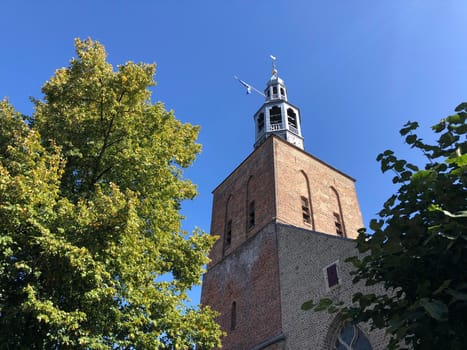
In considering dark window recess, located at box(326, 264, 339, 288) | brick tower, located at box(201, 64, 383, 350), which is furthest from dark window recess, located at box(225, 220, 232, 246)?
dark window recess, located at box(326, 264, 339, 288)

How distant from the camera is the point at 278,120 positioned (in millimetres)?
Result: 23203

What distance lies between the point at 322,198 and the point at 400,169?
1564 centimetres

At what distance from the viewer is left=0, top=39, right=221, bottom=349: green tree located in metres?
5.31

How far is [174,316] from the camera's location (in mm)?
6359

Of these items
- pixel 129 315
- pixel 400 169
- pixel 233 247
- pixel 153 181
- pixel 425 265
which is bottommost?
pixel 425 265

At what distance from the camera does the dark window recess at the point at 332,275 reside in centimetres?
1123

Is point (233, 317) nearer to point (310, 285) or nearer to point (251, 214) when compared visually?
point (310, 285)

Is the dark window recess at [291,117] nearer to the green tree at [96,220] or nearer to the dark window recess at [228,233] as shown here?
the dark window recess at [228,233]

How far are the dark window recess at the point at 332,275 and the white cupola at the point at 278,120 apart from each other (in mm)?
11074

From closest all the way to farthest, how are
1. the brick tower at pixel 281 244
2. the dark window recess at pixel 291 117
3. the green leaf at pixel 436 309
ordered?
the green leaf at pixel 436 309 → the brick tower at pixel 281 244 → the dark window recess at pixel 291 117

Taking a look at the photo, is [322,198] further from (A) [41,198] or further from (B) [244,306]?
(A) [41,198]

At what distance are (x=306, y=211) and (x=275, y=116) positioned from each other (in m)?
7.61

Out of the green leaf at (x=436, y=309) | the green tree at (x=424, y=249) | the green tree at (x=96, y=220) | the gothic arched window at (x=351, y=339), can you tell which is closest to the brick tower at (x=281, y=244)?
the gothic arched window at (x=351, y=339)

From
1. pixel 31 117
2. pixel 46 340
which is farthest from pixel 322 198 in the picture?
pixel 46 340
